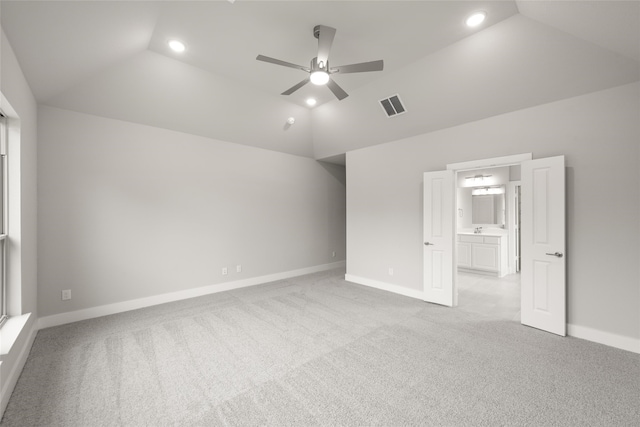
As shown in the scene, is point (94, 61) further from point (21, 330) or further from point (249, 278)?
point (249, 278)

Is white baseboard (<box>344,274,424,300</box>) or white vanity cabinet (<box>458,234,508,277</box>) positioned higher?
white vanity cabinet (<box>458,234,508,277</box>)

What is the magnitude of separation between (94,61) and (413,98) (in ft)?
12.8

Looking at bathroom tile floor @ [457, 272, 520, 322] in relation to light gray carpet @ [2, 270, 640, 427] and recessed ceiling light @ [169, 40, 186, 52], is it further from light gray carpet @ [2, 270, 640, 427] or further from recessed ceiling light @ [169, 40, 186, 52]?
recessed ceiling light @ [169, 40, 186, 52]

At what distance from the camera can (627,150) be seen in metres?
2.77

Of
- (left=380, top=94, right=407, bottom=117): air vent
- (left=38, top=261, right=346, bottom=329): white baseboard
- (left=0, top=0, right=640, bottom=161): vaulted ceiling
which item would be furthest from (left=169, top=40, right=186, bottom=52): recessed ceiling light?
(left=38, top=261, right=346, bottom=329): white baseboard

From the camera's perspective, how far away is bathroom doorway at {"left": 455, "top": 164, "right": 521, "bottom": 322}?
5.43 metres

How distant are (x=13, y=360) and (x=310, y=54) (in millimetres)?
4078

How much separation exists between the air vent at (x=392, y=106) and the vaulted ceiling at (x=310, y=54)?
4.2 inches

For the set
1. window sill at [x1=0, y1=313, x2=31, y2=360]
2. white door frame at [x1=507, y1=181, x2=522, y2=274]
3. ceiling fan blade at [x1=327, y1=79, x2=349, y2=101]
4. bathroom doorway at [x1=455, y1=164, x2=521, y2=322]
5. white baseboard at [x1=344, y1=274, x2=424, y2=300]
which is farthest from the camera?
white door frame at [x1=507, y1=181, x2=522, y2=274]

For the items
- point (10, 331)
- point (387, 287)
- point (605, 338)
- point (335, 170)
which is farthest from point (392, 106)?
point (10, 331)

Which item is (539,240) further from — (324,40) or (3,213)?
(3,213)

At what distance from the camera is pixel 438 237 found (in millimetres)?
4129

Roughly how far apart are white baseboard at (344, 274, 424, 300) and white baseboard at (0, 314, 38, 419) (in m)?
4.47

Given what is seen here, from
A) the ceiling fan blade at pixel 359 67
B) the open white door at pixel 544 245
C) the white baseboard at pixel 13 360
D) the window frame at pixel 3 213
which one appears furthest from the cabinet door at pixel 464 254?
the window frame at pixel 3 213
